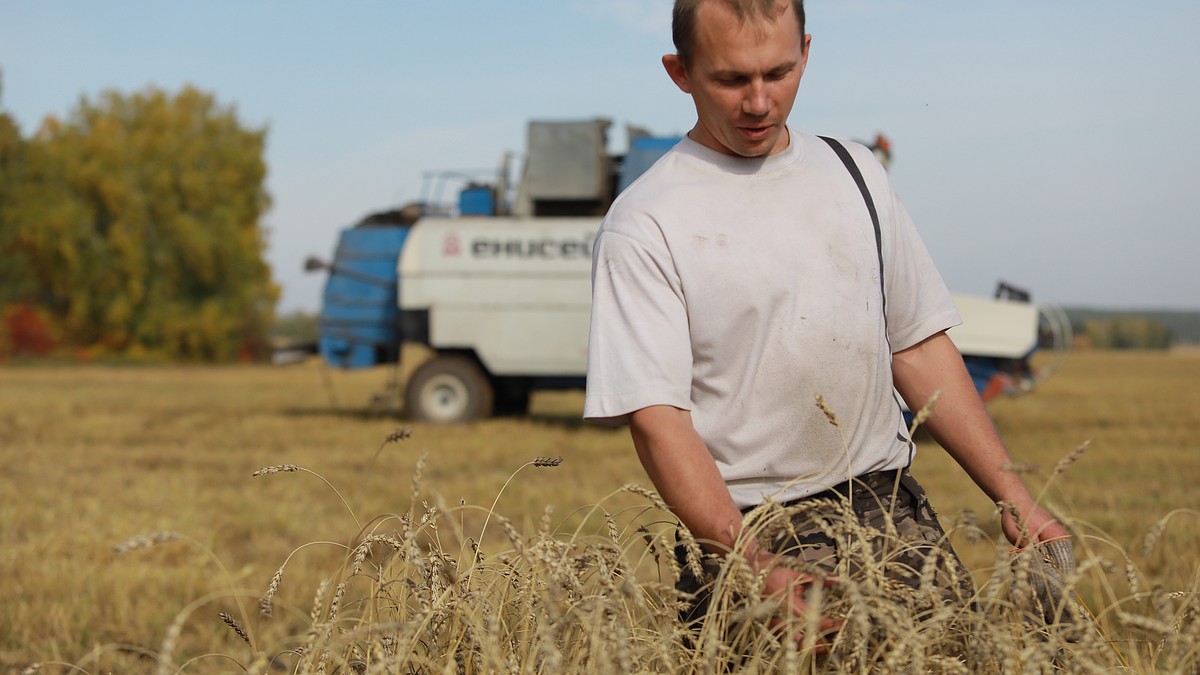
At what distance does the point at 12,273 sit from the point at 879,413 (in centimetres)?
5512

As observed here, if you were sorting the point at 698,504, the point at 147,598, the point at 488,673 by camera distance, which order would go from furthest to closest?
the point at 147,598 → the point at 698,504 → the point at 488,673

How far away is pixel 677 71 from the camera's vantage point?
2467 mm

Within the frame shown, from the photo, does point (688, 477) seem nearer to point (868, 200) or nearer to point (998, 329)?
point (868, 200)

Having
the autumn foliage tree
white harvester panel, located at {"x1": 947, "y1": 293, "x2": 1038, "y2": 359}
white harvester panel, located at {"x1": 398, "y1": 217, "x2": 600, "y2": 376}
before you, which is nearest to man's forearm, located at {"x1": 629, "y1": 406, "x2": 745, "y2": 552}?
white harvester panel, located at {"x1": 947, "y1": 293, "x2": 1038, "y2": 359}

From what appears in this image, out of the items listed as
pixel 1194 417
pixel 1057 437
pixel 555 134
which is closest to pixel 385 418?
pixel 555 134

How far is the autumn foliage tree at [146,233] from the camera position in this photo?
50719 millimetres

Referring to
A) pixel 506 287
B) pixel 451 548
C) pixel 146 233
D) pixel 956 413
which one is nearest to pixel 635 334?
pixel 956 413

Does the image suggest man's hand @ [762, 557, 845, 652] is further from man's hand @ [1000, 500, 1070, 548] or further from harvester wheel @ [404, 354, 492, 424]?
harvester wheel @ [404, 354, 492, 424]

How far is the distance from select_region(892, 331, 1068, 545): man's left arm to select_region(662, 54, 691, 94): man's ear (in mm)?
705

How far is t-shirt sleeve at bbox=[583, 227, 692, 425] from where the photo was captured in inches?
91.1

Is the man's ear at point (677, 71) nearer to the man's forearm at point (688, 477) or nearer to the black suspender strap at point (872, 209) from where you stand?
the black suspender strap at point (872, 209)

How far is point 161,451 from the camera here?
12523 millimetres

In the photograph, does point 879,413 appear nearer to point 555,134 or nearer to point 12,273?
point 555,134

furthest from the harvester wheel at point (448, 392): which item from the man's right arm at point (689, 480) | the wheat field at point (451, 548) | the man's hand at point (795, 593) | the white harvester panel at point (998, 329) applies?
the man's hand at point (795, 593)
